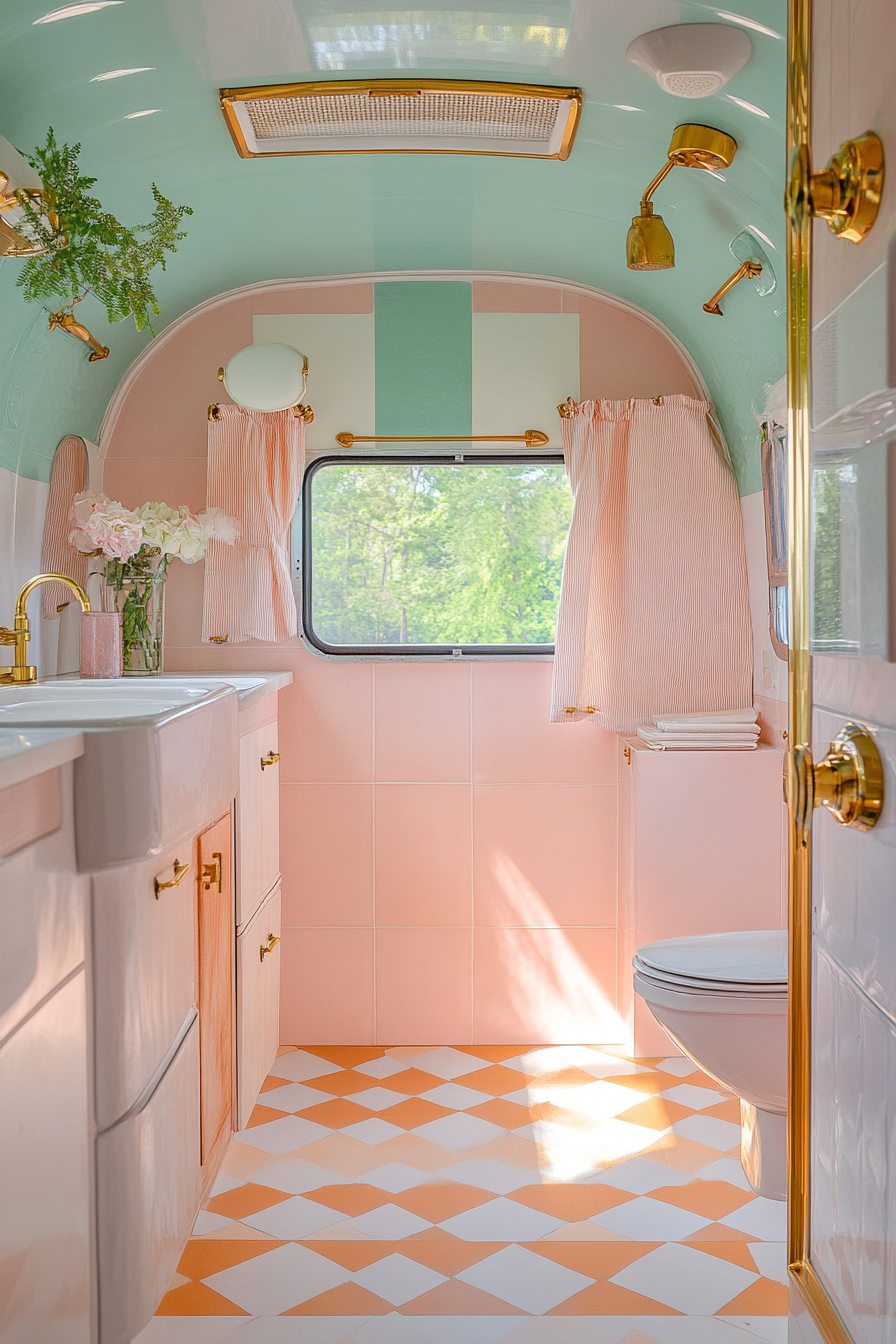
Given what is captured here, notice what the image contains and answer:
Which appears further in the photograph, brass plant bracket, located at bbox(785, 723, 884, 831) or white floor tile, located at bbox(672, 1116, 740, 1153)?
white floor tile, located at bbox(672, 1116, 740, 1153)

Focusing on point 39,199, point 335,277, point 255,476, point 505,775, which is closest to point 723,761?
point 505,775

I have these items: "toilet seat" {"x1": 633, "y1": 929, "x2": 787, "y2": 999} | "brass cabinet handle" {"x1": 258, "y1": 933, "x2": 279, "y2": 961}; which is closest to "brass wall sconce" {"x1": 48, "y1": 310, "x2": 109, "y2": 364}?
"brass cabinet handle" {"x1": 258, "y1": 933, "x2": 279, "y2": 961}

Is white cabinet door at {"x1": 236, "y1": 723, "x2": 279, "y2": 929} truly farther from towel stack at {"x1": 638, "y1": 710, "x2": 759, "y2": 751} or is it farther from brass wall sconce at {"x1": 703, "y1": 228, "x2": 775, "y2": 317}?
brass wall sconce at {"x1": 703, "y1": 228, "x2": 775, "y2": 317}

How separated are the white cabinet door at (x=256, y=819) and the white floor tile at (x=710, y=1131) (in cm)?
122

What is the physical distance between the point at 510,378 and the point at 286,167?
1.03 meters

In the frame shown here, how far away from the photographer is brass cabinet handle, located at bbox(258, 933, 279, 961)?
281 cm

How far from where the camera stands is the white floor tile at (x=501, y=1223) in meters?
2.24

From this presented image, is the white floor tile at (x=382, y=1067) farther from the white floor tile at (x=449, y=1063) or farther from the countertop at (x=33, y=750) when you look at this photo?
the countertop at (x=33, y=750)

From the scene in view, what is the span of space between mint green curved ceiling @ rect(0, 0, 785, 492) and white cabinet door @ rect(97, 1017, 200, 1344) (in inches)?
63.6

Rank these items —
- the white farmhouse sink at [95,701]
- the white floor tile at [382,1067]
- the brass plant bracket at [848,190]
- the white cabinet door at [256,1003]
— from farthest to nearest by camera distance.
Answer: the white floor tile at [382,1067]
the white cabinet door at [256,1003]
the white farmhouse sink at [95,701]
the brass plant bracket at [848,190]

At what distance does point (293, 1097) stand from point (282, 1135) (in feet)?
0.76

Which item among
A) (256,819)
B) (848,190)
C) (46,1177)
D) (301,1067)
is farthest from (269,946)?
(848,190)

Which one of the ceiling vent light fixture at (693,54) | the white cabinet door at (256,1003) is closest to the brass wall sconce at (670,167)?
the ceiling vent light fixture at (693,54)

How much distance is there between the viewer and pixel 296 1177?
2514 mm
